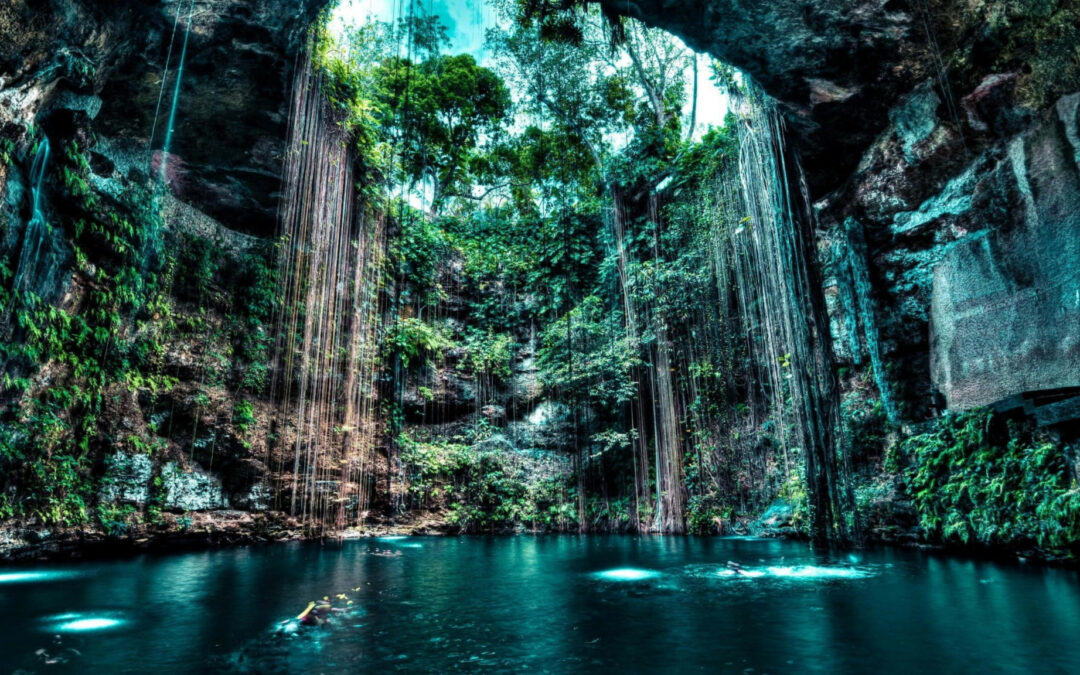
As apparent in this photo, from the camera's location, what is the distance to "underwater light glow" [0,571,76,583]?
16.1 ft

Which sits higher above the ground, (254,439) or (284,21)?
(284,21)

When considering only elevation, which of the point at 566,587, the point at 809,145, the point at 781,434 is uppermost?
the point at 809,145

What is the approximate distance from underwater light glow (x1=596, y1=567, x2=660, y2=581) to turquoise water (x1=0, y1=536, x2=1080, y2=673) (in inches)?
1.1

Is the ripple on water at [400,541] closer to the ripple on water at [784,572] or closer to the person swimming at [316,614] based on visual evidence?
the ripple on water at [784,572]

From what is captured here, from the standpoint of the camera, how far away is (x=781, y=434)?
9.02m

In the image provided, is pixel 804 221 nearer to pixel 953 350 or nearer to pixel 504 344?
pixel 953 350

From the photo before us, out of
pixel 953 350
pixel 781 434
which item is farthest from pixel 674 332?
pixel 953 350

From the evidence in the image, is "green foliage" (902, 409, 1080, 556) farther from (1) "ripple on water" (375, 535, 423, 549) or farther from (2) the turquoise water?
(1) "ripple on water" (375, 535, 423, 549)

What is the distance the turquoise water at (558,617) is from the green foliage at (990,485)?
18.5 inches

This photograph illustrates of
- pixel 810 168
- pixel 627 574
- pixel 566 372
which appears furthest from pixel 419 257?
pixel 627 574

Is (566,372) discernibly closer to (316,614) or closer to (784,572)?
(784,572)

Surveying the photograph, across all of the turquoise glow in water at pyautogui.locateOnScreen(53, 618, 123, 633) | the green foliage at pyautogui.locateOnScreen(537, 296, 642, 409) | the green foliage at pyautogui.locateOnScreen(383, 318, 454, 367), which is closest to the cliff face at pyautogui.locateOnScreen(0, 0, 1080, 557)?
the green foliage at pyautogui.locateOnScreen(383, 318, 454, 367)

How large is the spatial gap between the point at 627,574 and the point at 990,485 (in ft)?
12.8

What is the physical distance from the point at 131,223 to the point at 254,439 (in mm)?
3831
